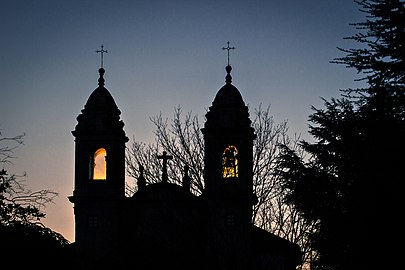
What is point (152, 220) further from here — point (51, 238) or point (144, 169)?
point (51, 238)

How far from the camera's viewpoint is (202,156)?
3447 cm

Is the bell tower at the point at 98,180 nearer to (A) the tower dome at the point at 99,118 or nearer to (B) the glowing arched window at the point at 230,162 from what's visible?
(A) the tower dome at the point at 99,118

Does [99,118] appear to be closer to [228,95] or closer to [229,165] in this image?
[228,95]

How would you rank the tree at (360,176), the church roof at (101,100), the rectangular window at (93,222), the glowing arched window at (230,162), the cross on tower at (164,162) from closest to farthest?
the tree at (360,176), the cross on tower at (164,162), the glowing arched window at (230,162), the rectangular window at (93,222), the church roof at (101,100)

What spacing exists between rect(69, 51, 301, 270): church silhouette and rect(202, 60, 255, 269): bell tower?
0.04 metres

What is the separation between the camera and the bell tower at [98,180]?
34531 mm

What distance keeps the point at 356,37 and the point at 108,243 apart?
22.6 m

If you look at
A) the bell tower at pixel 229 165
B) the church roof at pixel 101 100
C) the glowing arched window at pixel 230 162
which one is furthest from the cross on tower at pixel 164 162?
the church roof at pixel 101 100

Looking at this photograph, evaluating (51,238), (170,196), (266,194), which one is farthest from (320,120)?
(170,196)

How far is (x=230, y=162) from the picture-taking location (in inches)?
1330

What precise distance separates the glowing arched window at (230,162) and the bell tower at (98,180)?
4.51 meters

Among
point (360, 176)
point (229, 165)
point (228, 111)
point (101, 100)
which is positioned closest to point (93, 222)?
point (101, 100)

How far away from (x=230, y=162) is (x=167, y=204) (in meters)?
3.17

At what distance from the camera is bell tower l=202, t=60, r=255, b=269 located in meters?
32.9
